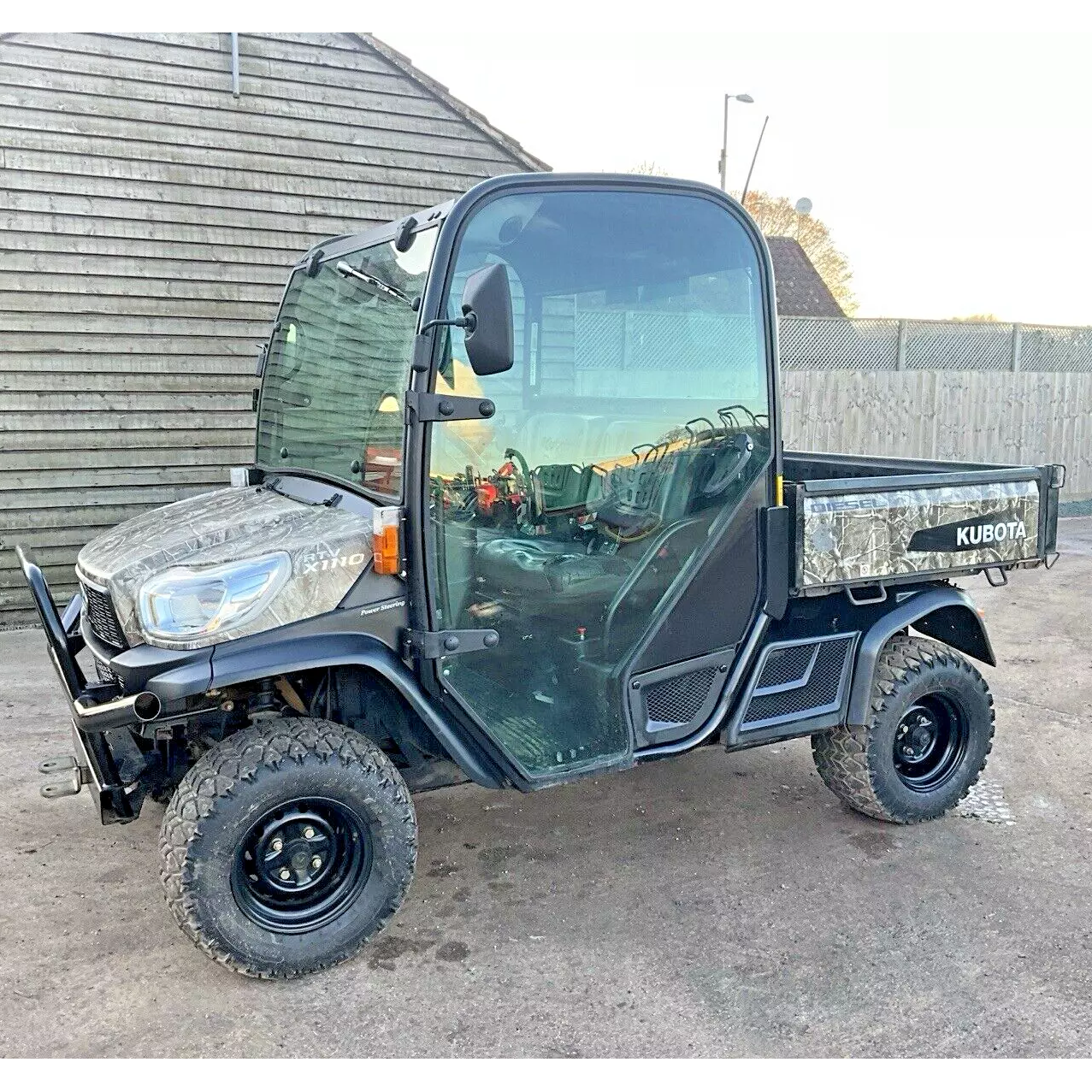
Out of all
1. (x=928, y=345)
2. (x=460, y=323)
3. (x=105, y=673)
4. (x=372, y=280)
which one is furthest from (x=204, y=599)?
(x=928, y=345)

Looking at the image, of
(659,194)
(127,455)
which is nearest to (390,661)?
(659,194)

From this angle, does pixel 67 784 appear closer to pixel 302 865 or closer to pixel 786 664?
pixel 302 865

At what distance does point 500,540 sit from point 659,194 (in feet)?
4.24

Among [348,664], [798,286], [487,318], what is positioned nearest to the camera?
[487,318]

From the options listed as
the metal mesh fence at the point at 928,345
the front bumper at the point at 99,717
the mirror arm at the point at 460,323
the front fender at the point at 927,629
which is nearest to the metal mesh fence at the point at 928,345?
the metal mesh fence at the point at 928,345

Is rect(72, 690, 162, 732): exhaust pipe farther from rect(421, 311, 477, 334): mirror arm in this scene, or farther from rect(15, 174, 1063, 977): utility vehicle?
rect(421, 311, 477, 334): mirror arm

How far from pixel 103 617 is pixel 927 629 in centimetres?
327

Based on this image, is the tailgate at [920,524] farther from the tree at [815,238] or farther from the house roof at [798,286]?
the tree at [815,238]

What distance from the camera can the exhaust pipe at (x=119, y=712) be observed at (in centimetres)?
285

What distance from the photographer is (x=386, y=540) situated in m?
3.06

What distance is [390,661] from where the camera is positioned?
3.13m

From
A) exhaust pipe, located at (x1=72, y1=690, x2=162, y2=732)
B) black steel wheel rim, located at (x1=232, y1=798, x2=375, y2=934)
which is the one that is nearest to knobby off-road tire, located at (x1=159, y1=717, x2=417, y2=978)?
black steel wheel rim, located at (x1=232, y1=798, x2=375, y2=934)

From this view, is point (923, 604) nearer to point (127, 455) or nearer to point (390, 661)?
point (390, 661)

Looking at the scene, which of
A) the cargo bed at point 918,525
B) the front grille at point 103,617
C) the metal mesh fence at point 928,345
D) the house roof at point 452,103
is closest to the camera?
the front grille at point 103,617
